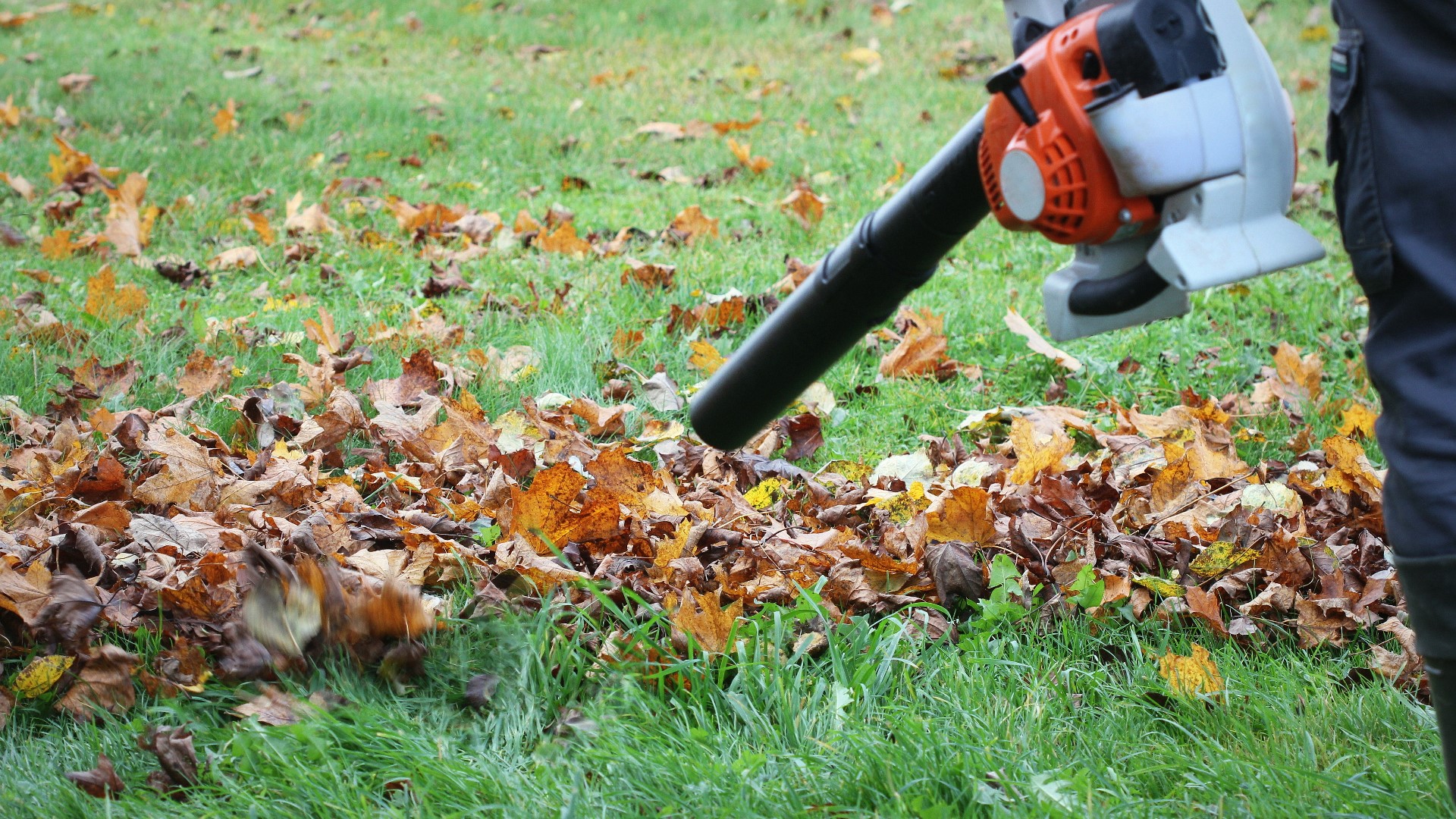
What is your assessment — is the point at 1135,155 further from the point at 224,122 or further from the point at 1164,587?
the point at 224,122

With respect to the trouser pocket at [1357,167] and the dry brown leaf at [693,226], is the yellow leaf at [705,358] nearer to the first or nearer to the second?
the dry brown leaf at [693,226]

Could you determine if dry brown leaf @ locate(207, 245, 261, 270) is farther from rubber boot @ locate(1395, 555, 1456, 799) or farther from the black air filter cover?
rubber boot @ locate(1395, 555, 1456, 799)

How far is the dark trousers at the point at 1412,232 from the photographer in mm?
1011

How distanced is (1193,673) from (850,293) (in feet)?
2.58

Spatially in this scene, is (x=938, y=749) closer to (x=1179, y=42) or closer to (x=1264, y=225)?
(x=1264, y=225)

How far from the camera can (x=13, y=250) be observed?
12.8 feet

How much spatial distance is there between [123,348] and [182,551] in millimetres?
1359

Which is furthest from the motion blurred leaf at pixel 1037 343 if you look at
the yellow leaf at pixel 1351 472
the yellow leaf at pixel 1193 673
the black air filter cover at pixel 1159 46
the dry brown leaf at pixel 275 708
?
the dry brown leaf at pixel 275 708

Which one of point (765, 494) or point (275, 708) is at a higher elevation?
point (275, 708)

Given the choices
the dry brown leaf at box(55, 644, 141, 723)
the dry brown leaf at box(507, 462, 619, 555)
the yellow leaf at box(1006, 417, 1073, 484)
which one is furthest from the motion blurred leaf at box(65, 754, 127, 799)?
the yellow leaf at box(1006, 417, 1073, 484)

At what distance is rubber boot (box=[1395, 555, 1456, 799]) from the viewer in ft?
3.46

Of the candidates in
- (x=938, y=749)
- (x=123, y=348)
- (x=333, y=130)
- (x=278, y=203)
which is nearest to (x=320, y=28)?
(x=333, y=130)

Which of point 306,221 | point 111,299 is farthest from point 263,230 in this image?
point 111,299

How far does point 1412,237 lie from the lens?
3.37ft
